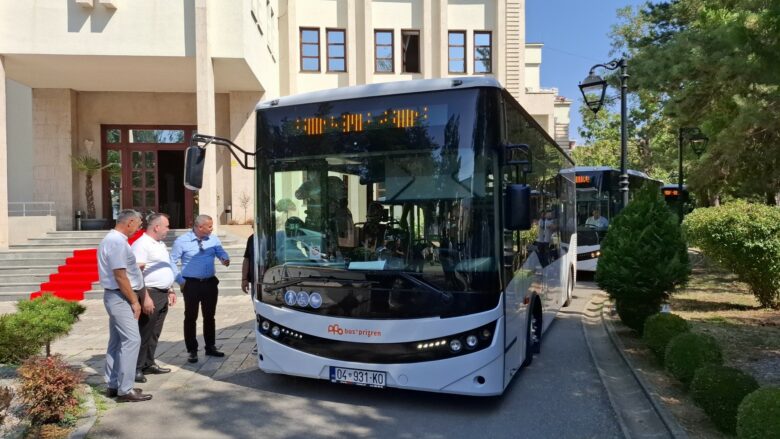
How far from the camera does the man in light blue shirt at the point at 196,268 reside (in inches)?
277

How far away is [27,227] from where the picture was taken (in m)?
16.6

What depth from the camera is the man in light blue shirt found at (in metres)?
7.05

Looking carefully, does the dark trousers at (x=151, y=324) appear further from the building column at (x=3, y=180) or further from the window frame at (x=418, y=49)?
the window frame at (x=418, y=49)

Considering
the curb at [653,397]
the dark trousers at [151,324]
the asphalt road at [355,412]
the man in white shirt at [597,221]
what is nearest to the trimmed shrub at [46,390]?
the asphalt road at [355,412]

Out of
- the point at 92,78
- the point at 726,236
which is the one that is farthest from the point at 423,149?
the point at 92,78

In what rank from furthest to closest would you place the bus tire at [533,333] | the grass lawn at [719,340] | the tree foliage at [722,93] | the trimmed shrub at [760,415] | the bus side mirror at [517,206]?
the tree foliage at [722,93]
the bus tire at [533,333]
the grass lawn at [719,340]
the bus side mirror at [517,206]
the trimmed shrub at [760,415]

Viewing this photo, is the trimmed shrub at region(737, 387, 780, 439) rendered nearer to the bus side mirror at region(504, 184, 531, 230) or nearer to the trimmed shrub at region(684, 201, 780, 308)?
the bus side mirror at region(504, 184, 531, 230)

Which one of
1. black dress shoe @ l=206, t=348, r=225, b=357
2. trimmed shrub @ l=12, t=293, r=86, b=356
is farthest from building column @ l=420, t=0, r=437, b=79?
trimmed shrub @ l=12, t=293, r=86, b=356

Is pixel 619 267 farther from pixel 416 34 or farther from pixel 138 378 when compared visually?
pixel 416 34

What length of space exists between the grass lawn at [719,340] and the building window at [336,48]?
16.8 meters

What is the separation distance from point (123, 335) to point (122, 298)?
366mm

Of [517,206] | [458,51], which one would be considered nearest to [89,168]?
[458,51]

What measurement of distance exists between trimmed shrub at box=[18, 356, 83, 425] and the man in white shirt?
14.2 m

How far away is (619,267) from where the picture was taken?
8.27 metres
